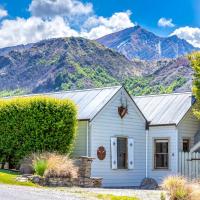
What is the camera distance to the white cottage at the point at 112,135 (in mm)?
30828

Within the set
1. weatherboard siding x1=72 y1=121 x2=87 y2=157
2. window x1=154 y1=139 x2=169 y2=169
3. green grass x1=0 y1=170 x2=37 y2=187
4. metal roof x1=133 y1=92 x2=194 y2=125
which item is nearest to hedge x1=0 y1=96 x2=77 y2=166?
weatherboard siding x1=72 y1=121 x2=87 y2=157

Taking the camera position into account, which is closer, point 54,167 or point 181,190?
point 181,190

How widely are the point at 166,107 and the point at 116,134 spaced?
14.0ft

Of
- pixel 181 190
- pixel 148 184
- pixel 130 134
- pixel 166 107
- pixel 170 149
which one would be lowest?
→ pixel 148 184

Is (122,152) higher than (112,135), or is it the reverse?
(112,135)

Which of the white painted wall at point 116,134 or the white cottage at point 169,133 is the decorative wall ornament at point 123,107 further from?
the white cottage at point 169,133

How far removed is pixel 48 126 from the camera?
28.6 metres

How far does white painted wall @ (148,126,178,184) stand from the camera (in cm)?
3284

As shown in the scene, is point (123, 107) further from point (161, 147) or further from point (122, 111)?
point (161, 147)

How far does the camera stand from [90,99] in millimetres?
32656

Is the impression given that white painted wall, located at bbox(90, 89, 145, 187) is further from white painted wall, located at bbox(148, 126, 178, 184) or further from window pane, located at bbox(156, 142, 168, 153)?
window pane, located at bbox(156, 142, 168, 153)

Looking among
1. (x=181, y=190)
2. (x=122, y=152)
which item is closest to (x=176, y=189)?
(x=181, y=190)

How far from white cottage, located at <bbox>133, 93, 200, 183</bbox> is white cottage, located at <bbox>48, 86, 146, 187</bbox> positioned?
1.90 feet

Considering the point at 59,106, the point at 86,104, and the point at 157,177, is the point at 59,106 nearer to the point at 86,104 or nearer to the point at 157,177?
the point at 86,104
